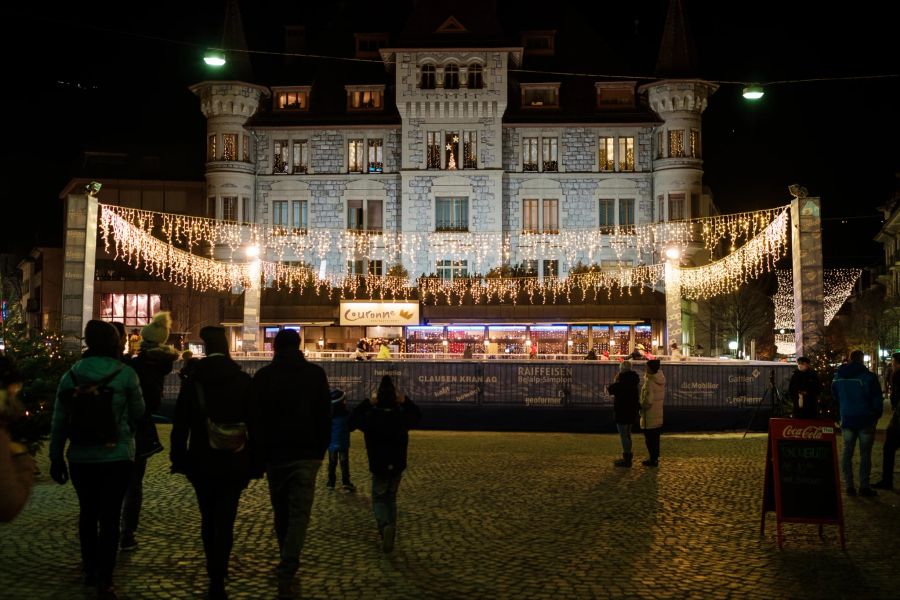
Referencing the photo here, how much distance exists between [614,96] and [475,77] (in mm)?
8382

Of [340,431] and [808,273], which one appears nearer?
[340,431]

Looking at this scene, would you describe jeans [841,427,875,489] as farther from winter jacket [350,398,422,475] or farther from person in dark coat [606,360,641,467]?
winter jacket [350,398,422,475]

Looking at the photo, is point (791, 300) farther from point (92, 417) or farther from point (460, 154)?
point (92, 417)

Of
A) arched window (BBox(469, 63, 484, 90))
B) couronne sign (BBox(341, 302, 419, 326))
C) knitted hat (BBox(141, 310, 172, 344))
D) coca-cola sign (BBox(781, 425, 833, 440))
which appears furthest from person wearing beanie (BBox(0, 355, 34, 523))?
arched window (BBox(469, 63, 484, 90))

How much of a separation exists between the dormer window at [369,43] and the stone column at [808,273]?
1516 inches

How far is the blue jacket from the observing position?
12.6m

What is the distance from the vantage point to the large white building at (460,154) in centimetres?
5188

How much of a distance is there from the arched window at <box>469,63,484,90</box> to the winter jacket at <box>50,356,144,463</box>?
4617 centimetres

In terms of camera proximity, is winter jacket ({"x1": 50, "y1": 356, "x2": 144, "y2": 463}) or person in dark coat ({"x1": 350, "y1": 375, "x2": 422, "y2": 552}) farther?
person in dark coat ({"x1": 350, "y1": 375, "x2": 422, "y2": 552})

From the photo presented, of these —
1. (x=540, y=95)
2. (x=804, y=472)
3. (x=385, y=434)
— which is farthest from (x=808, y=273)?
(x=540, y=95)

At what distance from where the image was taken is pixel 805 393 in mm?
14891

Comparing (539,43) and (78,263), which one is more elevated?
(539,43)

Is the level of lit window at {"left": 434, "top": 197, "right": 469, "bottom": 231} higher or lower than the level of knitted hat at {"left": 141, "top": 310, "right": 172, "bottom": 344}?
higher

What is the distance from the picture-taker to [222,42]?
53562mm
